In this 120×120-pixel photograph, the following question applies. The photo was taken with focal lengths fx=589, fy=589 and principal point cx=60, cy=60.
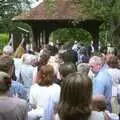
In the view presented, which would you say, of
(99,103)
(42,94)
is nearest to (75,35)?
(42,94)

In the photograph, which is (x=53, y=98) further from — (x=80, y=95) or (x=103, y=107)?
(x=80, y=95)

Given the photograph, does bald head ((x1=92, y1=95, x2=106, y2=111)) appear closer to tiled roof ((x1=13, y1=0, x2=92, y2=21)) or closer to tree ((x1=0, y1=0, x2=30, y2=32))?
tiled roof ((x1=13, y1=0, x2=92, y2=21))

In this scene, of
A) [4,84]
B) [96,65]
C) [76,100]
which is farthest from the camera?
[96,65]

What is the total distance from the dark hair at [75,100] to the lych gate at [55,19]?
2742 cm

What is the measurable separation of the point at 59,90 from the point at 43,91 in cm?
21

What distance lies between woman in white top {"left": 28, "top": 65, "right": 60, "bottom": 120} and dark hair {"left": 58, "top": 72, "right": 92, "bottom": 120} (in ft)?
9.07

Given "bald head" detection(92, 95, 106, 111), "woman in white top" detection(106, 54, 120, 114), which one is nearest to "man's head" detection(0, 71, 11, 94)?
"bald head" detection(92, 95, 106, 111)

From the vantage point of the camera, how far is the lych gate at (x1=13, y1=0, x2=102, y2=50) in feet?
112

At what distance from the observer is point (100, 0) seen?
91.0 feet

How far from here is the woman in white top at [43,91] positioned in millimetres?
7793

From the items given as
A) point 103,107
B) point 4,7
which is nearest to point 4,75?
point 103,107

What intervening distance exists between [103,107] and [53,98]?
184 centimetres

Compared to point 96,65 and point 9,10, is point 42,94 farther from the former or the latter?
point 9,10

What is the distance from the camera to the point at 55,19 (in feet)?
113
